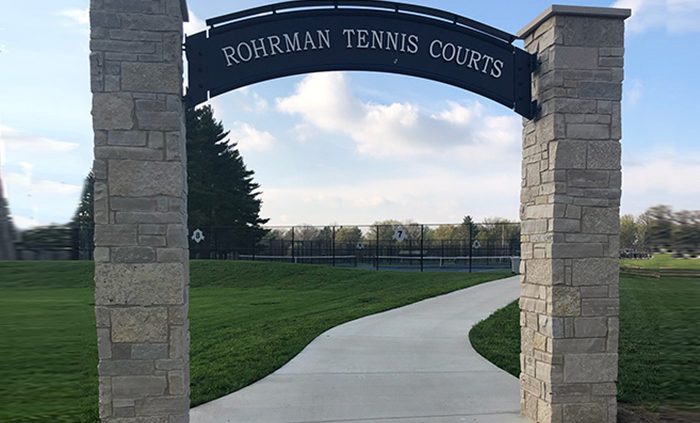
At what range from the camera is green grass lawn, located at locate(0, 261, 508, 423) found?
4914mm

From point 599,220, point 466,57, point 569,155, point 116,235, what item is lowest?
point 116,235

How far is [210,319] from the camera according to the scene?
11070 mm

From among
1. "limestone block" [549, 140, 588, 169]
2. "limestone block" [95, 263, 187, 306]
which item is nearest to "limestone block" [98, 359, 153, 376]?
"limestone block" [95, 263, 187, 306]

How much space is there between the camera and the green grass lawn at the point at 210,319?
4.91 meters

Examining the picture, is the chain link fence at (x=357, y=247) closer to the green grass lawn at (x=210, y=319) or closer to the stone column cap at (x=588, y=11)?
the green grass lawn at (x=210, y=319)

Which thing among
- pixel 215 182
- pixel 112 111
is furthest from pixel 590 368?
pixel 215 182

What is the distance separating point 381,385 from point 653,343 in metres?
4.14

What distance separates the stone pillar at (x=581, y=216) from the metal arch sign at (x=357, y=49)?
0.44 metres

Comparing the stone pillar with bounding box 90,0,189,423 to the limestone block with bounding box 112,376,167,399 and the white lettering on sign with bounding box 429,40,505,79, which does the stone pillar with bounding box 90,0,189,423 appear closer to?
the limestone block with bounding box 112,376,167,399

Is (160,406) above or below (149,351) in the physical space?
below

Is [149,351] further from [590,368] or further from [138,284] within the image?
[590,368]

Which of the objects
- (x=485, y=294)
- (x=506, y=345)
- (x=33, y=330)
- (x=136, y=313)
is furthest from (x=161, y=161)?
(x=485, y=294)

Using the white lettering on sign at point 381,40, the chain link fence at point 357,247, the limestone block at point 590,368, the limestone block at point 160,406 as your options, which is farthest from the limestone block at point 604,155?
the chain link fence at point 357,247

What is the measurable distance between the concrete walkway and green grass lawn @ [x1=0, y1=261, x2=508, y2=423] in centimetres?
44
